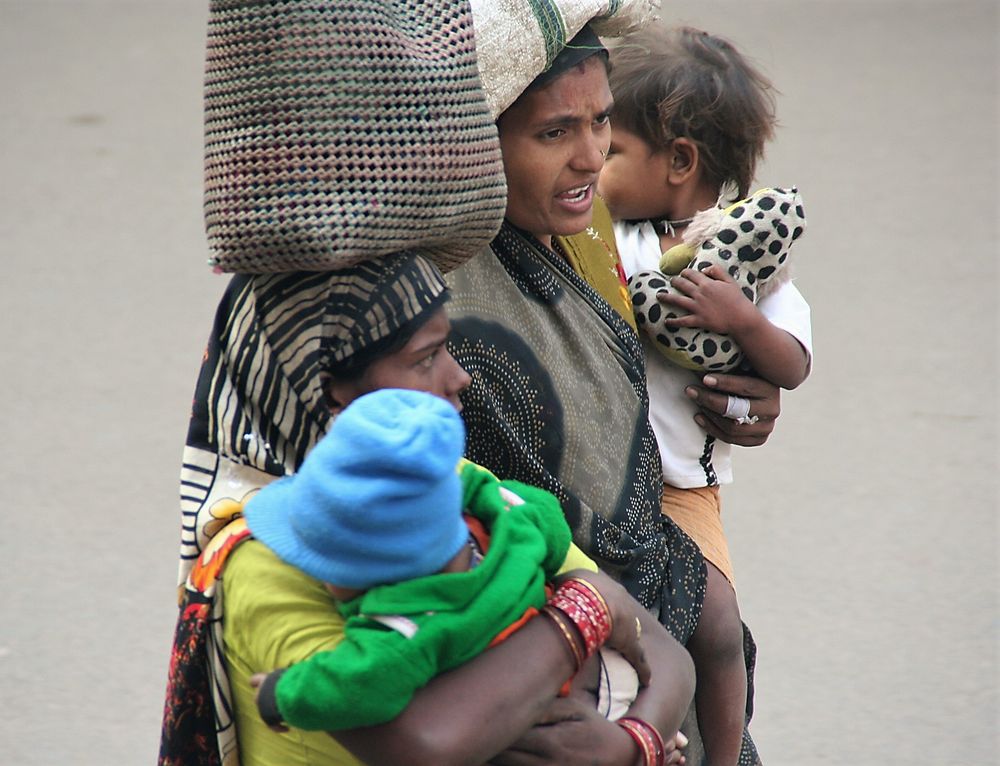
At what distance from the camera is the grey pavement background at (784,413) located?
373 cm

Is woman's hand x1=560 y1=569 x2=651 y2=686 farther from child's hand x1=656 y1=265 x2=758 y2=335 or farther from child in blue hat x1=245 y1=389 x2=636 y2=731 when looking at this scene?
child's hand x1=656 y1=265 x2=758 y2=335

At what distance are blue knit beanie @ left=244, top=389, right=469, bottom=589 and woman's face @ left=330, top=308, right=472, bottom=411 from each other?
0.59 ft

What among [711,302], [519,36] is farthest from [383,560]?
[711,302]

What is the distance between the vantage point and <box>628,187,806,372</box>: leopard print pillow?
2.29m

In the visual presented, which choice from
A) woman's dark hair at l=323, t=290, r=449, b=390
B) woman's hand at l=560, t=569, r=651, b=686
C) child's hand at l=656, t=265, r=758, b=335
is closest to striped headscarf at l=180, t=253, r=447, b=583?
woman's dark hair at l=323, t=290, r=449, b=390

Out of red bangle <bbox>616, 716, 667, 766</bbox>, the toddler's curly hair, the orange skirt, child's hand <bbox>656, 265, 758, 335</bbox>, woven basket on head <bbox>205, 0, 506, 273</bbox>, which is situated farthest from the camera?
the toddler's curly hair

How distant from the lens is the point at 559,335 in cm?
204

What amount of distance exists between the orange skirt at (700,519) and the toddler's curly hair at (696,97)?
0.58 meters

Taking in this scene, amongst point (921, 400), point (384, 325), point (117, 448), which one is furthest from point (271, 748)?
point (921, 400)

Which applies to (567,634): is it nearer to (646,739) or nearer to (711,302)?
(646,739)

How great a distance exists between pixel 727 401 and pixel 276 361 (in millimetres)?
956

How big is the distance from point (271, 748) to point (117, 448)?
3333mm

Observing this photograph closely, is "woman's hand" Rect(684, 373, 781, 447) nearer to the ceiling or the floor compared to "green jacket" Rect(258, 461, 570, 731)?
nearer to the floor

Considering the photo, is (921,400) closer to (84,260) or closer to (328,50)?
(84,260)
